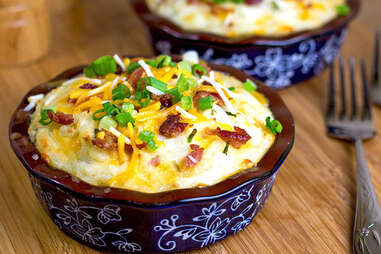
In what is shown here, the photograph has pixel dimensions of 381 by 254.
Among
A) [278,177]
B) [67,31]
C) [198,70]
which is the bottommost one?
[278,177]

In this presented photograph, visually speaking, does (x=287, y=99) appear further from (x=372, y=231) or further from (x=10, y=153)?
(x=10, y=153)

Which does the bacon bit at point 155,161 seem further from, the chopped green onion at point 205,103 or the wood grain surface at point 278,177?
the wood grain surface at point 278,177

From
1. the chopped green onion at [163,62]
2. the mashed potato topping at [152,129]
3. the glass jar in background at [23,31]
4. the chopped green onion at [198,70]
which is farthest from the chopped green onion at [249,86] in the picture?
the glass jar in background at [23,31]

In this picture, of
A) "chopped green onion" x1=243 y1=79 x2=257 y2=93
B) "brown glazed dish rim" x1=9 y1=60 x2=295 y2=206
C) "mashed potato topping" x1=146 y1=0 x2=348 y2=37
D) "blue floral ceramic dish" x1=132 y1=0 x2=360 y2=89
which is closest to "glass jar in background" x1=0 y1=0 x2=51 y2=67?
"blue floral ceramic dish" x1=132 y1=0 x2=360 y2=89

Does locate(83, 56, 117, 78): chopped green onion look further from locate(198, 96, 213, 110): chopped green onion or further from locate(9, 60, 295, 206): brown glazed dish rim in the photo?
locate(198, 96, 213, 110): chopped green onion

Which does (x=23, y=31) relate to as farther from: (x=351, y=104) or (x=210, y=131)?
(x=351, y=104)

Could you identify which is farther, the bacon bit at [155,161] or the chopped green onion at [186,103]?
the chopped green onion at [186,103]

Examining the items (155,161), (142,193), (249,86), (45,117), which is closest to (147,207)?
(142,193)
